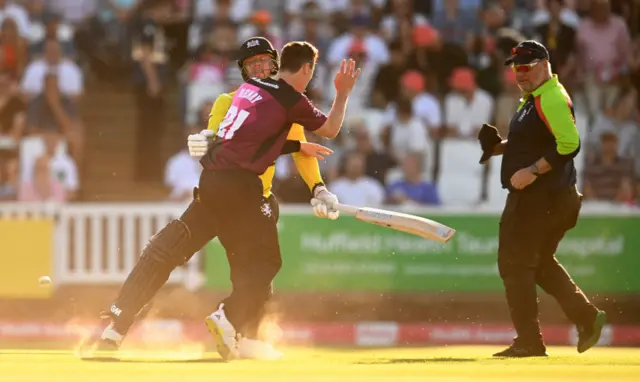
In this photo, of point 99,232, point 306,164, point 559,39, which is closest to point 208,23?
point 99,232

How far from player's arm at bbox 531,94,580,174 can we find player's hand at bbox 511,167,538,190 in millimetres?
40

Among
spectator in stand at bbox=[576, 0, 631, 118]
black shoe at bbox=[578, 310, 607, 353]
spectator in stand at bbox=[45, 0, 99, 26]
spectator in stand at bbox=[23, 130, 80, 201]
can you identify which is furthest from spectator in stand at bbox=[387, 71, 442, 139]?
black shoe at bbox=[578, 310, 607, 353]

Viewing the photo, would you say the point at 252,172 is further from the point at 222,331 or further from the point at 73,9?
the point at 73,9

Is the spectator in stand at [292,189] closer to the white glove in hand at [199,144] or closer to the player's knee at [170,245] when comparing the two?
the player's knee at [170,245]

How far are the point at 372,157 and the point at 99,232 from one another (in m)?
3.57

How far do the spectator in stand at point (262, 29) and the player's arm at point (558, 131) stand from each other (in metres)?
9.15

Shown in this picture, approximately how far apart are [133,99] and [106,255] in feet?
11.6

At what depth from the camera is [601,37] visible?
780 inches

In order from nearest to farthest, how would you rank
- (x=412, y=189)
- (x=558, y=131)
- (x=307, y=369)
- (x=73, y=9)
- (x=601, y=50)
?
1. (x=307, y=369)
2. (x=558, y=131)
3. (x=412, y=189)
4. (x=601, y=50)
5. (x=73, y=9)

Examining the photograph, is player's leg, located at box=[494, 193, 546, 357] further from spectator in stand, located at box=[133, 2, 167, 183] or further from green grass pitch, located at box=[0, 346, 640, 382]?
spectator in stand, located at box=[133, 2, 167, 183]

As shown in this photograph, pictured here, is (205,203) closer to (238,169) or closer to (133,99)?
(238,169)

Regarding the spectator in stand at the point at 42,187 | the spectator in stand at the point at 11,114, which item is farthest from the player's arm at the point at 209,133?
the spectator in stand at the point at 11,114

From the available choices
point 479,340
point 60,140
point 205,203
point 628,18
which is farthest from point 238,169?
point 628,18

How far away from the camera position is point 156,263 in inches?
385
